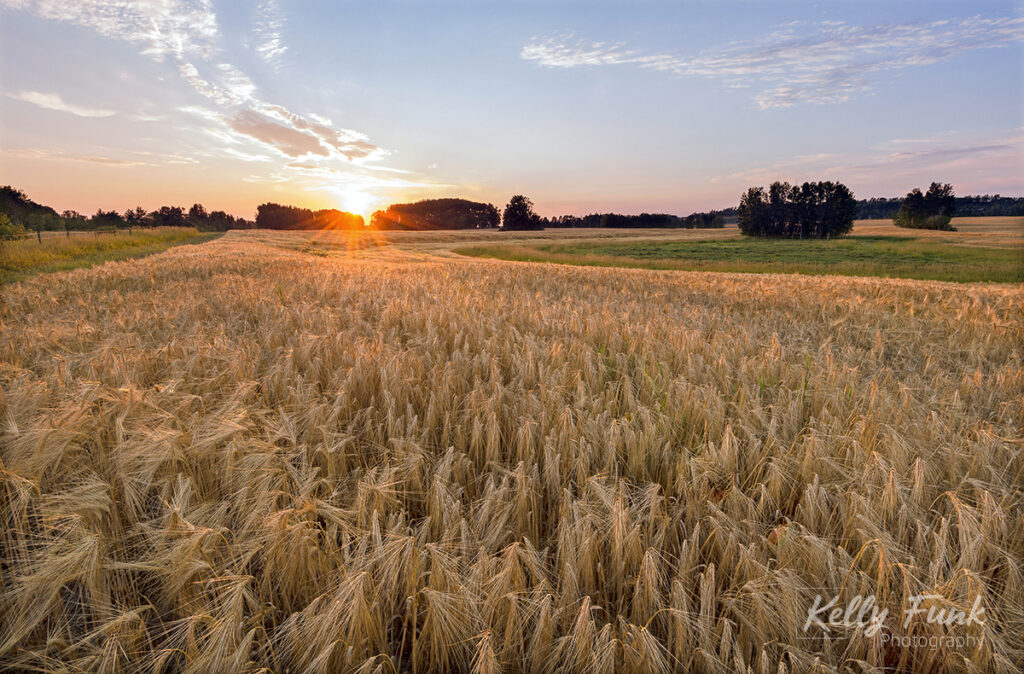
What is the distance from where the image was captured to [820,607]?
1.30 metres

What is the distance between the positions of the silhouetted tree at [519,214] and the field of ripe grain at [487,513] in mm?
107097

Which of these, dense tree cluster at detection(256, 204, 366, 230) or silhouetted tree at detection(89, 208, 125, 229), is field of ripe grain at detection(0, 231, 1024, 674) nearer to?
silhouetted tree at detection(89, 208, 125, 229)

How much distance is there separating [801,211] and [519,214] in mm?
57478

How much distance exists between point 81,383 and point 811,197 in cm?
10348

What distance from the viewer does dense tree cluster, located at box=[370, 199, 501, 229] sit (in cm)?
13538

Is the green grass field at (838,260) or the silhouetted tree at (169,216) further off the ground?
the silhouetted tree at (169,216)

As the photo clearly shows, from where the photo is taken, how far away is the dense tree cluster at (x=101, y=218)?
59450mm

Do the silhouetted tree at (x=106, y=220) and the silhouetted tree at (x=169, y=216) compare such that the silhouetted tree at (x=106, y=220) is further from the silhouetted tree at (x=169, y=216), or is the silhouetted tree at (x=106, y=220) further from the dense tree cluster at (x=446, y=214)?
the dense tree cluster at (x=446, y=214)

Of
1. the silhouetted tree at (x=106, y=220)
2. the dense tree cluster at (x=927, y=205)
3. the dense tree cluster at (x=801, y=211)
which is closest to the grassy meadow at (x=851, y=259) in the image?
the dense tree cluster at (x=801, y=211)

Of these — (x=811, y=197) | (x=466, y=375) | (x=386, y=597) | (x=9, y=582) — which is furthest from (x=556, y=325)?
(x=811, y=197)

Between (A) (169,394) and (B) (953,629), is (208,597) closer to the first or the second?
(A) (169,394)

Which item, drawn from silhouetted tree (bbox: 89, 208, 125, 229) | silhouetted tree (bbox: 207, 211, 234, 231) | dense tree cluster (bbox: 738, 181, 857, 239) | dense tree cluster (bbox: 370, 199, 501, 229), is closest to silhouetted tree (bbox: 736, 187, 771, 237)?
A: dense tree cluster (bbox: 738, 181, 857, 239)

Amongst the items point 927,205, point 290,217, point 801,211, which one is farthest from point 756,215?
point 290,217

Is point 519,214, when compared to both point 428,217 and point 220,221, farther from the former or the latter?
point 220,221
